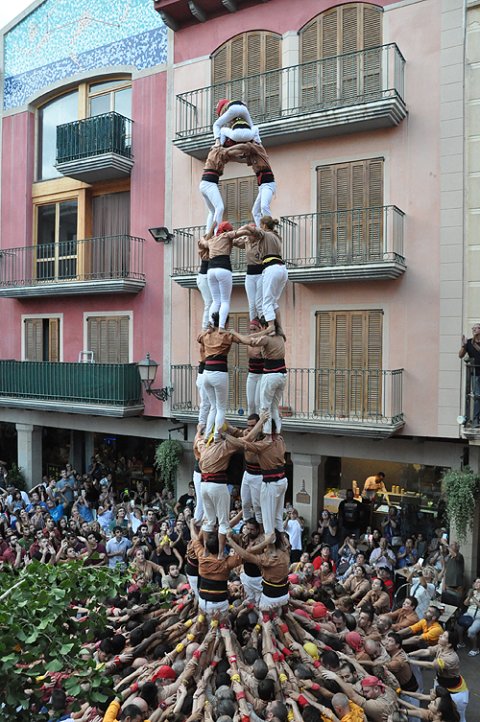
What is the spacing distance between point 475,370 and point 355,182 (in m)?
4.84

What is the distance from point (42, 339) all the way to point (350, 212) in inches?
403

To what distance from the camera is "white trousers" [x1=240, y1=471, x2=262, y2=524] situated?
8.00 metres

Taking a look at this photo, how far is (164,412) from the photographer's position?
1661cm

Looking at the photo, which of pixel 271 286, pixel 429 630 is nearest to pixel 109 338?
pixel 271 286

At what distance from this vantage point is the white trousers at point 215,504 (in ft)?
24.6

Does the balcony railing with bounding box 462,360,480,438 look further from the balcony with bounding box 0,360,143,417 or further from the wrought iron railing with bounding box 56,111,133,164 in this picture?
the wrought iron railing with bounding box 56,111,133,164

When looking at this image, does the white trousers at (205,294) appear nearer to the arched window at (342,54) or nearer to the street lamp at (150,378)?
the arched window at (342,54)

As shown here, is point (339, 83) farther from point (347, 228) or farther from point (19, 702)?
point (19, 702)

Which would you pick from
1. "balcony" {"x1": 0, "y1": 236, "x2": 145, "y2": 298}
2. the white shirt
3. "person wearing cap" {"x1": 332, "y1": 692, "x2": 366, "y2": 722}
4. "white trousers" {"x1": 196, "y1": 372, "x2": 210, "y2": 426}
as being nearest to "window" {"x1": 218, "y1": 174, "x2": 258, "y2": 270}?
"balcony" {"x1": 0, "y1": 236, "x2": 145, "y2": 298}

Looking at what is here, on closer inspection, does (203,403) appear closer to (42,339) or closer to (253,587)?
(253,587)

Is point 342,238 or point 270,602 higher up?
point 342,238

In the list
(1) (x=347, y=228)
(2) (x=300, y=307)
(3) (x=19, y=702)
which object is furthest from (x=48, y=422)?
(3) (x=19, y=702)

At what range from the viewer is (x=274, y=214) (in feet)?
48.9

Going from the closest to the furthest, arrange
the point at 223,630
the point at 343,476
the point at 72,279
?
the point at 223,630
the point at 343,476
the point at 72,279
